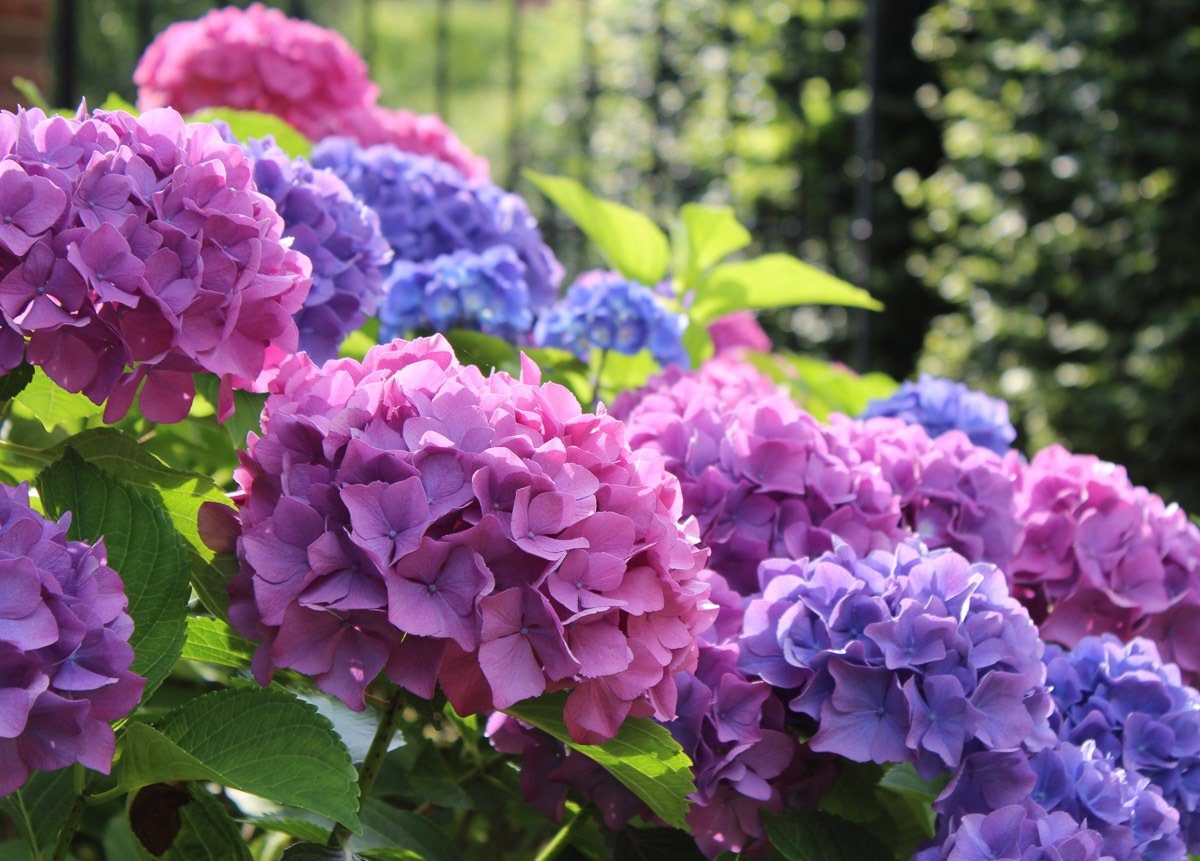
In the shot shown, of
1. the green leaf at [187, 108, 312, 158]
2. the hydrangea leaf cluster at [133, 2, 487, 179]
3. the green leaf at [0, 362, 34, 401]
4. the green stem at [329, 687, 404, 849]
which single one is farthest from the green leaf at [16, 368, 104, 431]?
the hydrangea leaf cluster at [133, 2, 487, 179]

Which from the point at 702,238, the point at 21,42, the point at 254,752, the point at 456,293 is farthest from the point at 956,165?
the point at 254,752

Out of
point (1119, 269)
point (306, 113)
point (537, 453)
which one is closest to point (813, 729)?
point (537, 453)

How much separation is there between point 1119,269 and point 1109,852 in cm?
373

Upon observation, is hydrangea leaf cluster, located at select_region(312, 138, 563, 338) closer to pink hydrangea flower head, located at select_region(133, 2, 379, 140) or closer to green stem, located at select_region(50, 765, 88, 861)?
pink hydrangea flower head, located at select_region(133, 2, 379, 140)

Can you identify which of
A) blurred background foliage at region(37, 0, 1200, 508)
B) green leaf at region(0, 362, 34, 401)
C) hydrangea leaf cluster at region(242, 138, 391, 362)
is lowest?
blurred background foliage at region(37, 0, 1200, 508)

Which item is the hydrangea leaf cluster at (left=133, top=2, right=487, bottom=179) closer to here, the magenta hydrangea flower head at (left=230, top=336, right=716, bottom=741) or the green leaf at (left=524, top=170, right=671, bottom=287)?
the green leaf at (left=524, top=170, right=671, bottom=287)

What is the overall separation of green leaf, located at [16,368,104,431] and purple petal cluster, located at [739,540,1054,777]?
0.42m

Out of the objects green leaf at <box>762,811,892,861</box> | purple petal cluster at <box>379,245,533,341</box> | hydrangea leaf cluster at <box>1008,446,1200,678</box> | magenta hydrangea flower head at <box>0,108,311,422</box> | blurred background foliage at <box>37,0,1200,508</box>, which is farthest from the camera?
blurred background foliage at <box>37,0,1200,508</box>

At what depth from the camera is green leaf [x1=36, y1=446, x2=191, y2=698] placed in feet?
2.33

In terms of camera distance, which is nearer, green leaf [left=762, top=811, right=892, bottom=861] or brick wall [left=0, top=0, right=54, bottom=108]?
green leaf [left=762, top=811, right=892, bottom=861]

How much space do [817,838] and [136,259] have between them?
495 mm

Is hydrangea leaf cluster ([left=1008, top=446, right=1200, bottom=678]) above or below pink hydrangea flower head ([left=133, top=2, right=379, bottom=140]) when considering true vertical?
below

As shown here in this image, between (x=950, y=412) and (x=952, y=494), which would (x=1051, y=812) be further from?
(x=950, y=412)

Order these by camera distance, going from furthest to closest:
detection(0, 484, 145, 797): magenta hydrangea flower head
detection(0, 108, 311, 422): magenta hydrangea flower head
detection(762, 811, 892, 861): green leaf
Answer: detection(762, 811, 892, 861): green leaf < detection(0, 108, 311, 422): magenta hydrangea flower head < detection(0, 484, 145, 797): magenta hydrangea flower head
